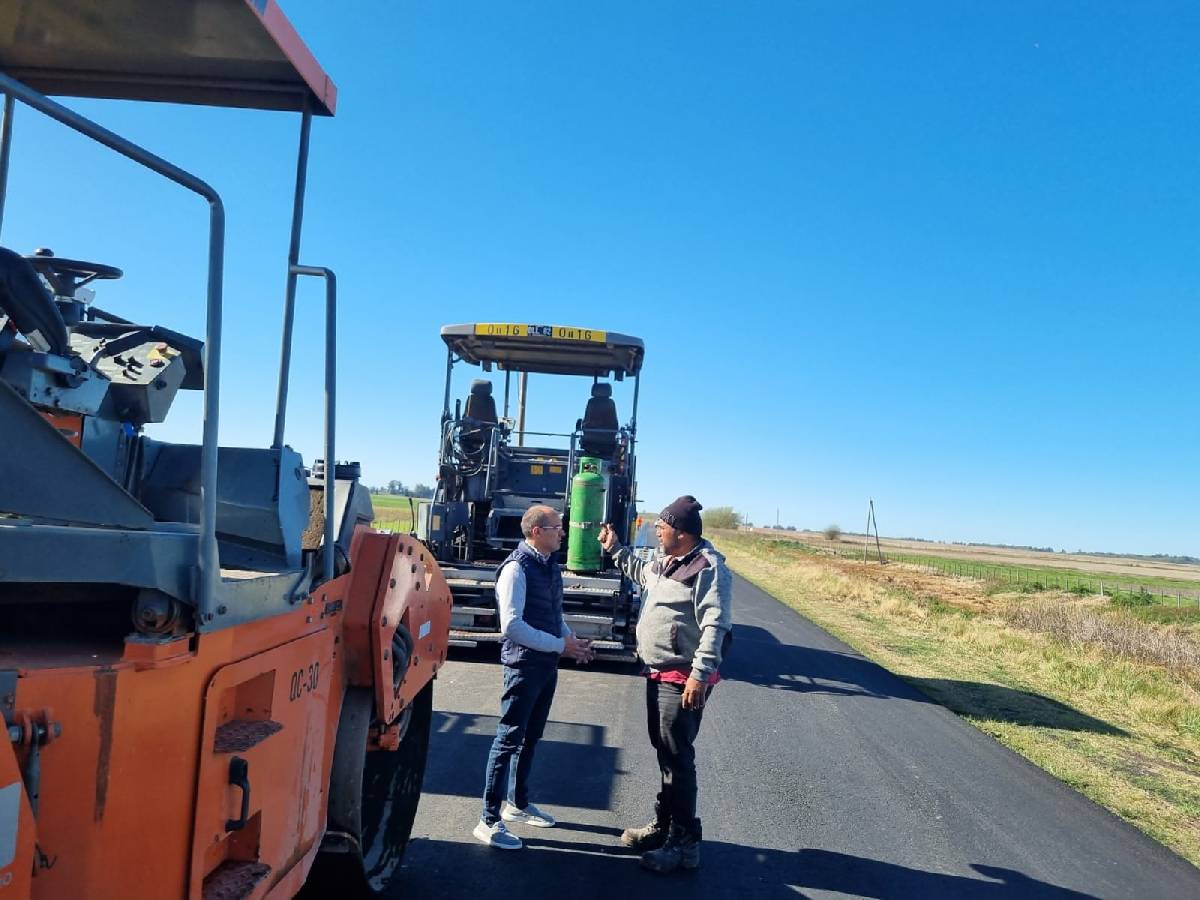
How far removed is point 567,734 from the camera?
6.77 m

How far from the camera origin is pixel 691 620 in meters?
4.53

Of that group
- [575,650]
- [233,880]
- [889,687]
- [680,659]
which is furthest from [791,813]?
[889,687]

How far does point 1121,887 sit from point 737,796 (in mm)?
2069

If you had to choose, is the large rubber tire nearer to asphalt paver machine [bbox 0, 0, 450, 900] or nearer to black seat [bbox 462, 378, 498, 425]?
asphalt paver machine [bbox 0, 0, 450, 900]

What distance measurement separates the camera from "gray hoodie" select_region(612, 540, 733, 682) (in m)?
4.34

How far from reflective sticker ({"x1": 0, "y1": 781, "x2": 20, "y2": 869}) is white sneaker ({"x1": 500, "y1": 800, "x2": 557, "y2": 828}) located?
11.6 ft

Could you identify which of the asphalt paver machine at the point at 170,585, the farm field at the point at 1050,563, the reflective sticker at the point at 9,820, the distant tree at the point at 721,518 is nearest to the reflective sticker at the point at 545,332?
the asphalt paver machine at the point at 170,585

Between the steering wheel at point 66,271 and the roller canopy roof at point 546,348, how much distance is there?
7.29 meters

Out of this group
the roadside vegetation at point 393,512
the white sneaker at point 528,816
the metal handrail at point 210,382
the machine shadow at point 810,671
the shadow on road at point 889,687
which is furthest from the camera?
the machine shadow at point 810,671

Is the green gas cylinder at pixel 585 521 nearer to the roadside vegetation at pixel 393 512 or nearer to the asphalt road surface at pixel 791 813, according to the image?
the asphalt road surface at pixel 791 813

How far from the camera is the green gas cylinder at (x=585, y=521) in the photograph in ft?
31.8

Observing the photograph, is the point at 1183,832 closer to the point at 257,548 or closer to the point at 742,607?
the point at 257,548

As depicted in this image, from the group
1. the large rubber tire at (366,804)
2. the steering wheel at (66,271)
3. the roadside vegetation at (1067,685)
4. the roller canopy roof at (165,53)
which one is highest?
the roller canopy roof at (165,53)

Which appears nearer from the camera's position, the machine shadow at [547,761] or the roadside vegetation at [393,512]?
the roadside vegetation at [393,512]
